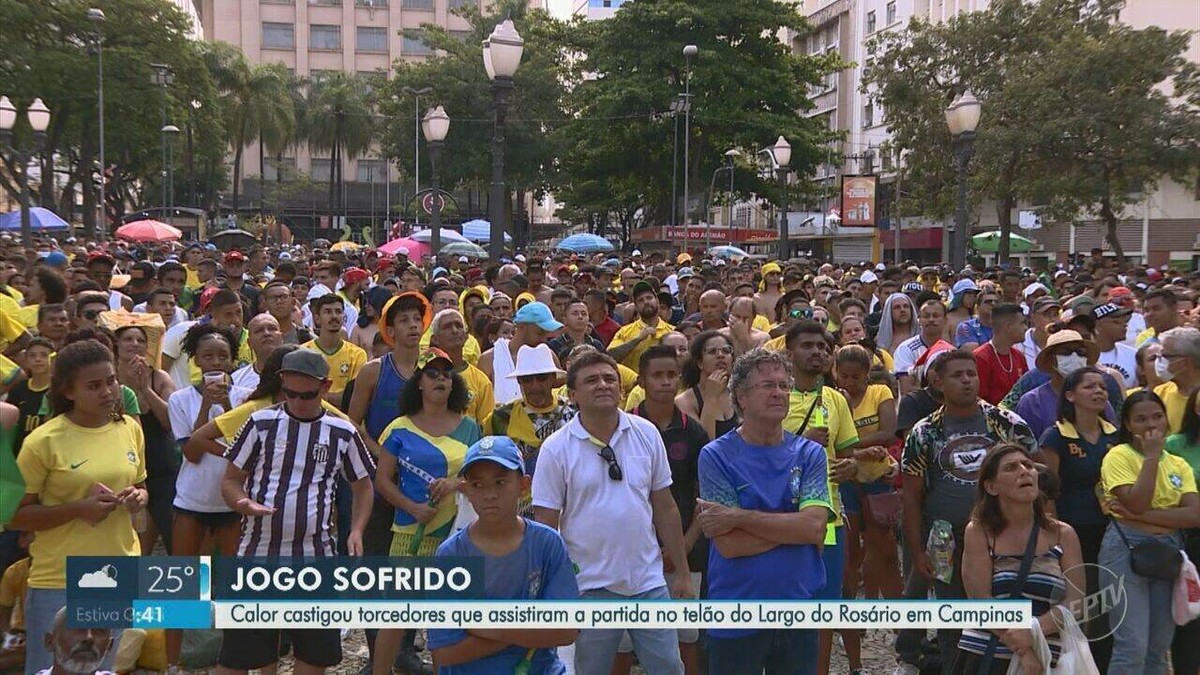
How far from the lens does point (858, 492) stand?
668 centimetres

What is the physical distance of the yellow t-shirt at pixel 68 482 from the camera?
4.86 m

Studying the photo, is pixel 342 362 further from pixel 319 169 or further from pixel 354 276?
pixel 319 169

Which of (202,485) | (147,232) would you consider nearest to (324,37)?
(147,232)

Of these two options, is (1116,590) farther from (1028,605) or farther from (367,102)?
(367,102)

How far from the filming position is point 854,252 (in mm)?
59406

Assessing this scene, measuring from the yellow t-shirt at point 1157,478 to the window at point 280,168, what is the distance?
266ft

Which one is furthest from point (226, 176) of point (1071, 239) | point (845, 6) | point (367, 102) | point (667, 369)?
point (667, 369)

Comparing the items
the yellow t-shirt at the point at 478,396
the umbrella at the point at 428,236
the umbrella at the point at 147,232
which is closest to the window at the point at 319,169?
the umbrella at the point at 147,232

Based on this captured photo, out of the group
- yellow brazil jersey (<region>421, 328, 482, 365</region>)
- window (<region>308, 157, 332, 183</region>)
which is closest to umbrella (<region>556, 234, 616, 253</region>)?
yellow brazil jersey (<region>421, 328, 482, 365</region>)

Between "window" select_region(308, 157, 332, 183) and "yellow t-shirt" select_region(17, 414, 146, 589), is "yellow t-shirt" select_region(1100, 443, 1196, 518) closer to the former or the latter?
"yellow t-shirt" select_region(17, 414, 146, 589)

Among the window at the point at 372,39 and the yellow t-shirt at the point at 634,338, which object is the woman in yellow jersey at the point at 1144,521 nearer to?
the yellow t-shirt at the point at 634,338

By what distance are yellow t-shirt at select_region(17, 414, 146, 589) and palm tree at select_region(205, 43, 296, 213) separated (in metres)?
66.6

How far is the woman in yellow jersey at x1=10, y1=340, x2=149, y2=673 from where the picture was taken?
4828 mm

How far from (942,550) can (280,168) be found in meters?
81.5
